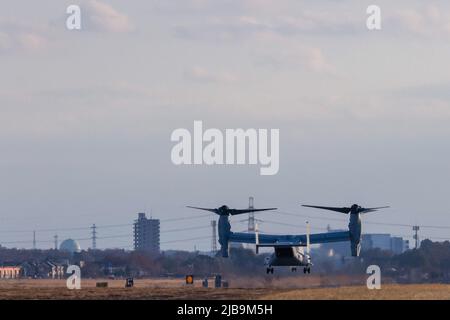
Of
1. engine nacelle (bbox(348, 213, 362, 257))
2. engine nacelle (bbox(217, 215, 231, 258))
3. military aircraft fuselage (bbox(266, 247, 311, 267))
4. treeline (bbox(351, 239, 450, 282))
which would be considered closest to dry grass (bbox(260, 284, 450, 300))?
military aircraft fuselage (bbox(266, 247, 311, 267))

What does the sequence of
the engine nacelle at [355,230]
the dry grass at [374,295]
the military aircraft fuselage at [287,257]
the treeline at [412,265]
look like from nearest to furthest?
the dry grass at [374,295] < the military aircraft fuselage at [287,257] < the engine nacelle at [355,230] < the treeline at [412,265]

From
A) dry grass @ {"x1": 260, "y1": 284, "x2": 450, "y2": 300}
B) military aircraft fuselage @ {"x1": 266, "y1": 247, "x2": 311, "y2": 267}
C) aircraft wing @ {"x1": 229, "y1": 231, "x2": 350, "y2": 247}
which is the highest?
aircraft wing @ {"x1": 229, "y1": 231, "x2": 350, "y2": 247}

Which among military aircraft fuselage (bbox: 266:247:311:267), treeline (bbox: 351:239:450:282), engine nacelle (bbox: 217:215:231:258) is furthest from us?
treeline (bbox: 351:239:450:282)

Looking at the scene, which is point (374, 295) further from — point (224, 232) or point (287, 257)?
point (224, 232)

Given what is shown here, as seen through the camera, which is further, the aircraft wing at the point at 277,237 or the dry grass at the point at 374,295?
the aircraft wing at the point at 277,237

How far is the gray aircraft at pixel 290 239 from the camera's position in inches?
5399

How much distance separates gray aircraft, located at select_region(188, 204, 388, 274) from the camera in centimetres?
13712

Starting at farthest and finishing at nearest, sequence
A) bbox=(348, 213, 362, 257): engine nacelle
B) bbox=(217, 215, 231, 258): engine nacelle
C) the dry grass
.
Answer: bbox=(217, 215, 231, 258): engine nacelle < bbox=(348, 213, 362, 257): engine nacelle < the dry grass

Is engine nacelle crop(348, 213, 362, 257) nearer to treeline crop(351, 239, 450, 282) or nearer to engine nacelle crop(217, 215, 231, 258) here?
treeline crop(351, 239, 450, 282)

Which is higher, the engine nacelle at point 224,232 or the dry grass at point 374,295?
the engine nacelle at point 224,232

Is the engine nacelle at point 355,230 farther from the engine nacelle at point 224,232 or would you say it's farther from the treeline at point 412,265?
the engine nacelle at point 224,232

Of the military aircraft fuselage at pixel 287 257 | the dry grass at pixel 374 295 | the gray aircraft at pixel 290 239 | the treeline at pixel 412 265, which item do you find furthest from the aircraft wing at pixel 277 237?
the dry grass at pixel 374 295
